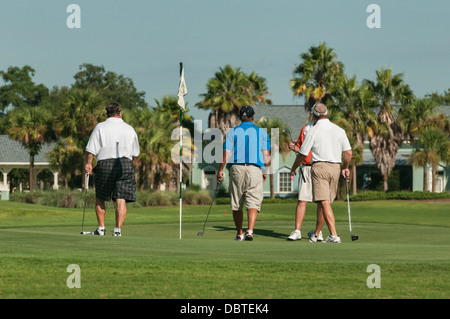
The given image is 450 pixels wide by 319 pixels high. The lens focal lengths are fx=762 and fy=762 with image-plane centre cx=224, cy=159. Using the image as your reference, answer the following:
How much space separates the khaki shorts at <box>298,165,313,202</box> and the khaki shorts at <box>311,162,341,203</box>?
697 millimetres

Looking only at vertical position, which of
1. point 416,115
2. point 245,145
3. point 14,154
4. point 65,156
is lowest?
point 245,145

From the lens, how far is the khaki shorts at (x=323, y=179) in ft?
36.9

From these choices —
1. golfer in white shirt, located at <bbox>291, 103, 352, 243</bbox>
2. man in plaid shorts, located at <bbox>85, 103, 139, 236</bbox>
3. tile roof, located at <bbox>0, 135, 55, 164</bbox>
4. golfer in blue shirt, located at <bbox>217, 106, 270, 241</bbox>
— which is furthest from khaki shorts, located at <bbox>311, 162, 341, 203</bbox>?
tile roof, located at <bbox>0, 135, 55, 164</bbox>

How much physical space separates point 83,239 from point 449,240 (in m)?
6.00

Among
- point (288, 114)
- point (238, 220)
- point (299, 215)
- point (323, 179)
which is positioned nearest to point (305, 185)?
point (299, 215)

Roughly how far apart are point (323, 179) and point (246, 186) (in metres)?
1.20

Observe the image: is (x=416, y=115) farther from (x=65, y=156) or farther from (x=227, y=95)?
(x=65, y=156)

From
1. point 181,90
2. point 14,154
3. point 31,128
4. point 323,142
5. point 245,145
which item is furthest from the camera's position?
point 14,154

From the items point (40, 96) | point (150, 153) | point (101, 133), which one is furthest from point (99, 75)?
point (101, 133)

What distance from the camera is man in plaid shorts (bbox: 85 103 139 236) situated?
1153cm

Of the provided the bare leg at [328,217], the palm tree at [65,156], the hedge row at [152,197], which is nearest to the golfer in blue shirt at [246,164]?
the bare leg at [328,217]

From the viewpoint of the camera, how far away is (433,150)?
2141 inches

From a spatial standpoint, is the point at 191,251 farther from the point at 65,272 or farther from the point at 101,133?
the point at 101,133

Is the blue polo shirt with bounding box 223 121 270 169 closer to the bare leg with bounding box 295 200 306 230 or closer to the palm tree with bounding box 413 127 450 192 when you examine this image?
the bare leg with bounding box 295 200 306 230
